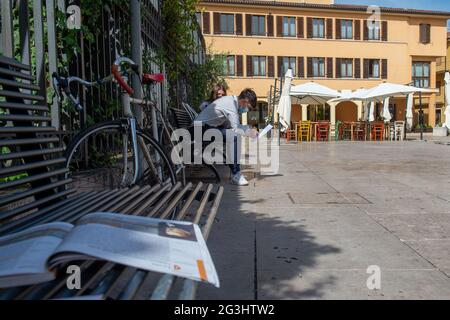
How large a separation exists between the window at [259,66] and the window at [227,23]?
2.88 meters

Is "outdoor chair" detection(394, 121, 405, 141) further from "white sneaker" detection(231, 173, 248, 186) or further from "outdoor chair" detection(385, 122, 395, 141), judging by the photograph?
"white sneaker" detection(231, 173, 248, 186)

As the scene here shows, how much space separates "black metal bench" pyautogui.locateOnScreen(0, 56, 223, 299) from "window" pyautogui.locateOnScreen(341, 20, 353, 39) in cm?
3807

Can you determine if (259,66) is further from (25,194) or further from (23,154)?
(25,194)

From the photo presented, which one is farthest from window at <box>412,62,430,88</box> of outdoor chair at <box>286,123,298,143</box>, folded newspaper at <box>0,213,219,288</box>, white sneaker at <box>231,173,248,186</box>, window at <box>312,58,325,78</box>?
folded newspaper at <box>0,213,219,288</box>

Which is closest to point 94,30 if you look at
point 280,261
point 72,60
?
point 72,60

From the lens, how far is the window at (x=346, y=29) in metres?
38.0

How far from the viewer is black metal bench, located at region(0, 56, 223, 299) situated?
43.1 inches

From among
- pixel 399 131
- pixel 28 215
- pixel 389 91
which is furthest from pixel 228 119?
pixel 399 131

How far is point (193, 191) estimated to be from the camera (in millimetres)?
2555

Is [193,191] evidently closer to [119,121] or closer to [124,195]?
[124,195]

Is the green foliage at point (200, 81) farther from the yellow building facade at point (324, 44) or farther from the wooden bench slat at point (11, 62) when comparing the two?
the yellow building facade at point (324, 44)

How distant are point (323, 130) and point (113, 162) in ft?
55.4

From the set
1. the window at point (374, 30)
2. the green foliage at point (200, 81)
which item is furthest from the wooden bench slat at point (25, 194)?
the window at point (374, 30)
